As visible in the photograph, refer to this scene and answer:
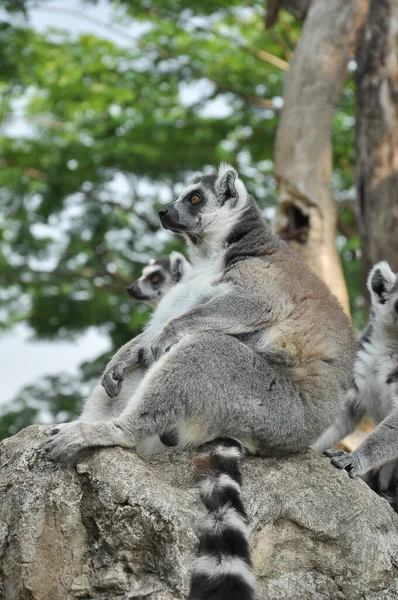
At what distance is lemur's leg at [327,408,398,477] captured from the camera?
5922 mm

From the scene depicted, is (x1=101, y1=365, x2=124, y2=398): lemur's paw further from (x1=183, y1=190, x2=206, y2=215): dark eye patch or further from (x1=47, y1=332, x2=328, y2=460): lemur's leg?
(x1=183, y1=190, x2=206, y2=215): dark eye patch

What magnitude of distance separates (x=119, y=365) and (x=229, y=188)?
1717 millimetres

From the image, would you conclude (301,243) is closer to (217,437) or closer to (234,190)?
(234,190)

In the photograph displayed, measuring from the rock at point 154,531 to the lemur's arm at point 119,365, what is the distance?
64cm

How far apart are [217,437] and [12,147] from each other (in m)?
12.6

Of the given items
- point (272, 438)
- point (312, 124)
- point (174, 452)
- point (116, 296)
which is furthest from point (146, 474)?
point (116, 296)

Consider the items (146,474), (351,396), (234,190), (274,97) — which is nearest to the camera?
(146,474)

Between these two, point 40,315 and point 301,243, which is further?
point 40,315

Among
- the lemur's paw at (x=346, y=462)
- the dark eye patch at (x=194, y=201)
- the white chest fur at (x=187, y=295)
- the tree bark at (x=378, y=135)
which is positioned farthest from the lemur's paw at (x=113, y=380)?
the tree bark at (x=378, y=135)

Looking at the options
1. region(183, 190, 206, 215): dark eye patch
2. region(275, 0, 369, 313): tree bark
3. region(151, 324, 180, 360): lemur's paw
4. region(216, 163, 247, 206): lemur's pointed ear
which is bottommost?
region(275, 0, 369, 313): tree bark

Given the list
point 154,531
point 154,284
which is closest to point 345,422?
point 154,531

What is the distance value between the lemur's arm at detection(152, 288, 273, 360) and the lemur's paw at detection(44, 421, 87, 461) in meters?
0.79

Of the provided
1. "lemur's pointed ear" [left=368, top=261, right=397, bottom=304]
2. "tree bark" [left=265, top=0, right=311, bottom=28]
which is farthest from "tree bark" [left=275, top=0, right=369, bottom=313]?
"lemur's pointed ear" [left=368, top=261, right=397, bottom=304]

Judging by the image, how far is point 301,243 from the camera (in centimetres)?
1069
